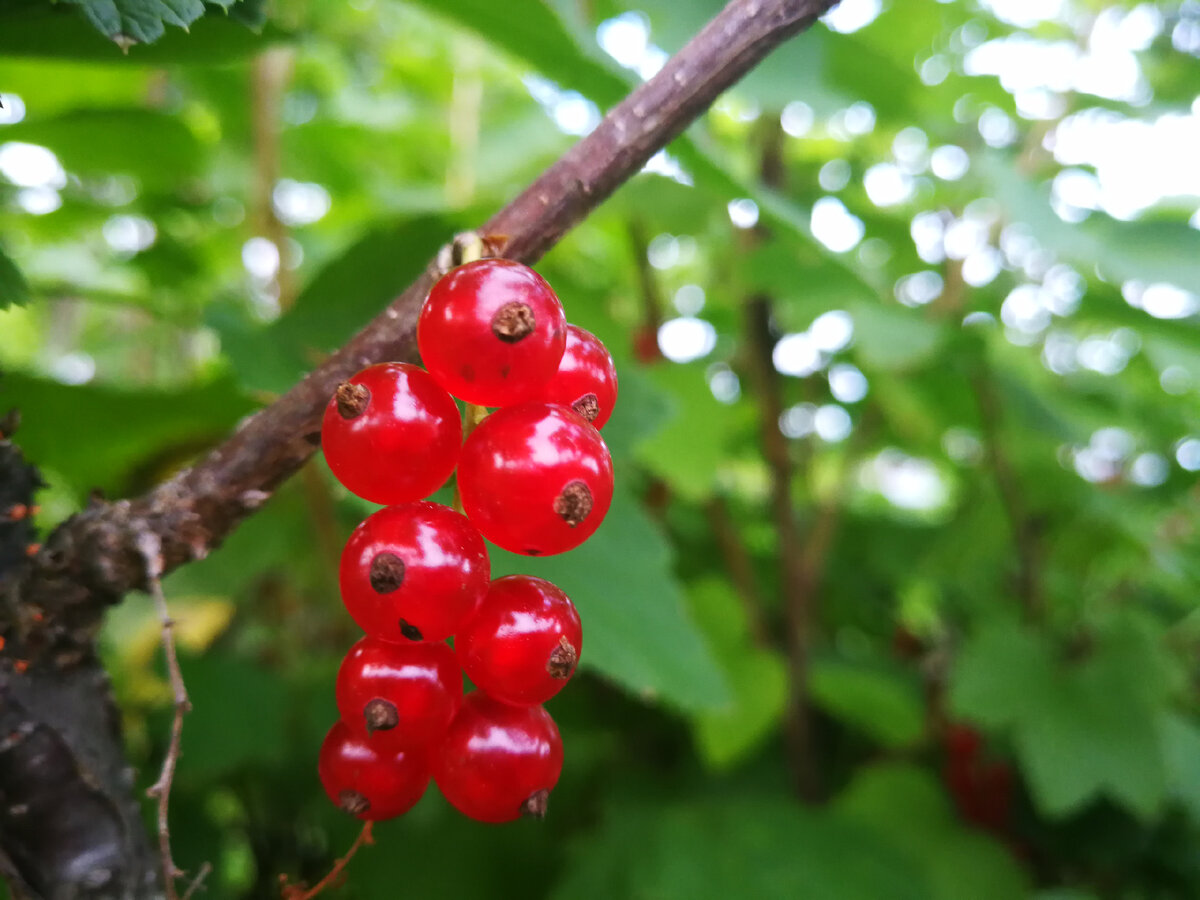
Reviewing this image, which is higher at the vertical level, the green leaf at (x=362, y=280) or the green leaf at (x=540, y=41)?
the green leaf at (x=540, y=41)

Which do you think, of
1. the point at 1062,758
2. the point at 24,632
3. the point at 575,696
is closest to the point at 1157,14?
the point at 1062,758

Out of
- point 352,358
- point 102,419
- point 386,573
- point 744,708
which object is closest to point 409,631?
point 386,573

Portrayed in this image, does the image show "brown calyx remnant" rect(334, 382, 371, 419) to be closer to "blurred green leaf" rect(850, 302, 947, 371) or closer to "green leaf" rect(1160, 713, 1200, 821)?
"blurred green leaf" rect(850, 302, 947, 371)

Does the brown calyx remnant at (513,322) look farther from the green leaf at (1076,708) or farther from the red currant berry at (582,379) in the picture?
the green leaf at (1076,708)

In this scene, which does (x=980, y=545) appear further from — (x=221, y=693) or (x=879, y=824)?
(x=221, y=693)

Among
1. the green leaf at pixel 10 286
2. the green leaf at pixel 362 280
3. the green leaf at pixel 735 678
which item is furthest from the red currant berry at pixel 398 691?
the green leaf at pixel 735 678

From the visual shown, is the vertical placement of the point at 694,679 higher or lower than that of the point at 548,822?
higher
